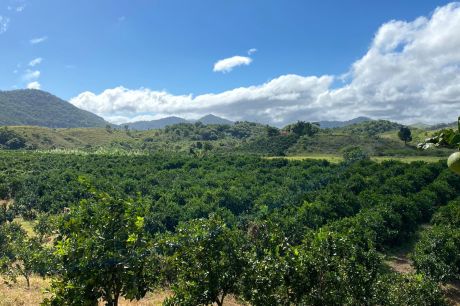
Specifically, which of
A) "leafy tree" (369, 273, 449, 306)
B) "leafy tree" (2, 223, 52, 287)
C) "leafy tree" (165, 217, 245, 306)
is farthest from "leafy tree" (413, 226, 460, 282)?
"leafy tree" (2, 223, 52, 287)

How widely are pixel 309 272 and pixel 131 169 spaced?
11621cm

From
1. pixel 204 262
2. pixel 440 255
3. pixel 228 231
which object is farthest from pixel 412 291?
pixel 204 262

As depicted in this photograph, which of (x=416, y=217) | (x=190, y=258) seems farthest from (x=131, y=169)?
(x=190, y=258)

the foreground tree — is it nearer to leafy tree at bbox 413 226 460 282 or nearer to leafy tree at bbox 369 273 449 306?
leafy tree at bbox 369 273 449 306

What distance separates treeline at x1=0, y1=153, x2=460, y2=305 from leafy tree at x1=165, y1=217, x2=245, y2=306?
6 centimetres

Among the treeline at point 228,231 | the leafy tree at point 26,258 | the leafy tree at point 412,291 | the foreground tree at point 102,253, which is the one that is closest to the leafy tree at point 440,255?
the treeline at point 228,231

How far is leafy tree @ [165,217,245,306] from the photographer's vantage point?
64.0 ft

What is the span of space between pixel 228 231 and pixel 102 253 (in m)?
8.13

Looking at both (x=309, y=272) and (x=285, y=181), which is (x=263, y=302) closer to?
(x=309, y=272)

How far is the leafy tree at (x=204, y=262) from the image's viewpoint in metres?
19.5

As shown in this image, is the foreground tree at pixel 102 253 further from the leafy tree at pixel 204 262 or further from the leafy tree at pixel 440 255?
the leafy tree at pixel 440 255

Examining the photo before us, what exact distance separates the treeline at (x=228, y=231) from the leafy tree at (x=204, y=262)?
0.19 ft

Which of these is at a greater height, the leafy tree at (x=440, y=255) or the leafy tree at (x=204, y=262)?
the leafy tree at (x=204, y=262)

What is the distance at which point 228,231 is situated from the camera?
2105 centimetres
